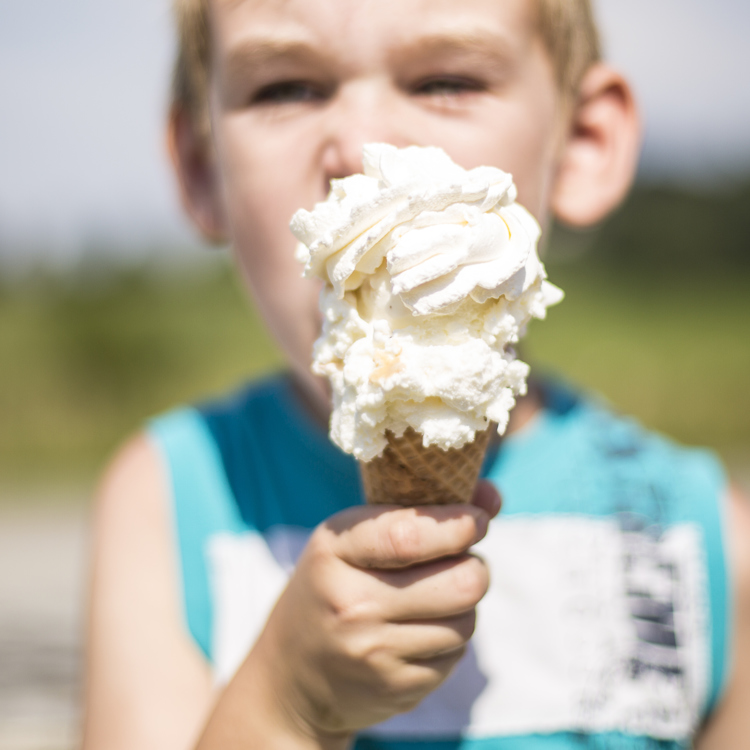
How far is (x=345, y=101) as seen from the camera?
125 centimetres

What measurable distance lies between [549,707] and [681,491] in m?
0.55

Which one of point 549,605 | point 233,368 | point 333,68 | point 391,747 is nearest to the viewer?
point 333,68

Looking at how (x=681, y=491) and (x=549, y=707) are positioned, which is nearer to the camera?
(x=549, y=707)

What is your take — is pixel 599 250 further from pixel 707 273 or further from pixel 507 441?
pixel 507 441

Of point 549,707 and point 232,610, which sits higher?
point 232,610

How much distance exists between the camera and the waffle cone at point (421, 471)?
40.7 inches

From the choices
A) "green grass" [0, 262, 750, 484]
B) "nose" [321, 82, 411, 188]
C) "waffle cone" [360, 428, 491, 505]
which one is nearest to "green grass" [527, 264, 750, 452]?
"green grass" [0, 262, 750, 484]

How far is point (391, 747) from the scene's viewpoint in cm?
145

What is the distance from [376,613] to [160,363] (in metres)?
5.31

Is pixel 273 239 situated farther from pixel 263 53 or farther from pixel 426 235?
pixel 426 235

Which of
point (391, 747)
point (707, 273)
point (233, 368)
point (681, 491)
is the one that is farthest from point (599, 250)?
point (391, 747)

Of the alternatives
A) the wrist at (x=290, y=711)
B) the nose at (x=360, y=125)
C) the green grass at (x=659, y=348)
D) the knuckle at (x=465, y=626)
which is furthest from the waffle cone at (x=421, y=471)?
the green grass at (x=659, y=348)

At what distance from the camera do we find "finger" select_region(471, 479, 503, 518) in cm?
116

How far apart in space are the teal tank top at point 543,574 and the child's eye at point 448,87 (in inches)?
30.1
